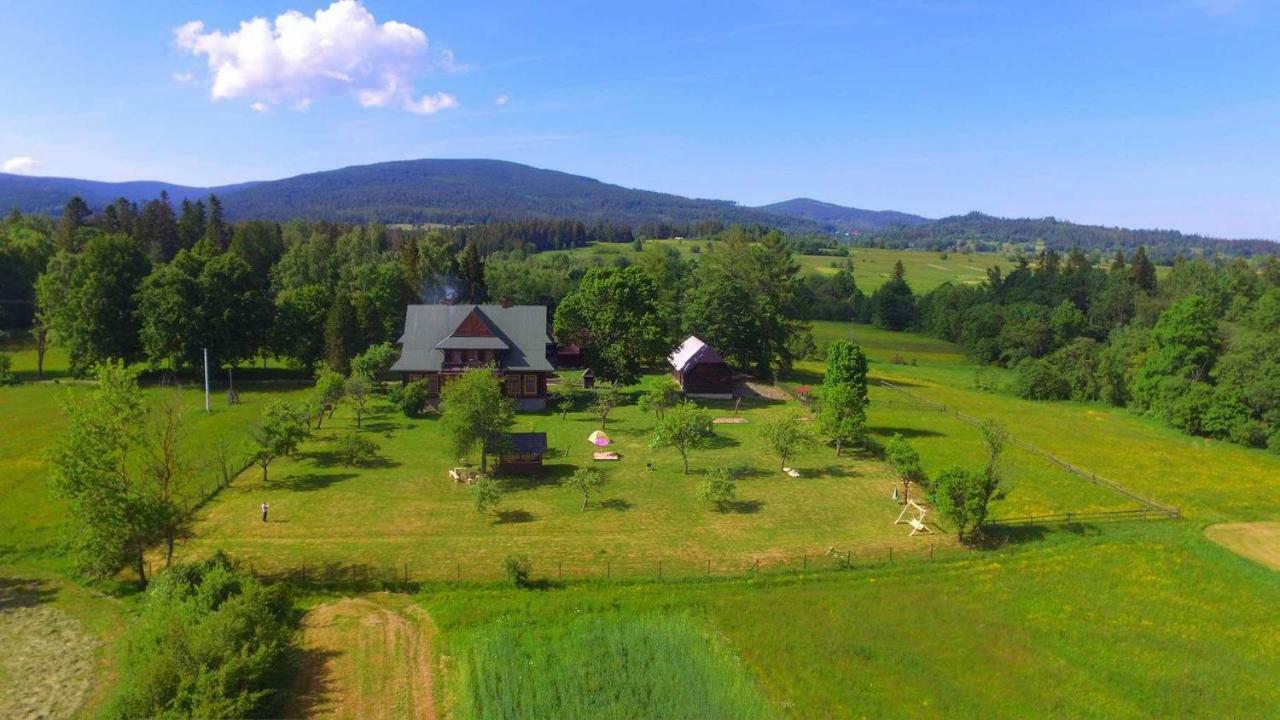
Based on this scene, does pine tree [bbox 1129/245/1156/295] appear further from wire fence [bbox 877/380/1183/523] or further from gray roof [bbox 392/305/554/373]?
gray roof [bbox 392/305/554/373]

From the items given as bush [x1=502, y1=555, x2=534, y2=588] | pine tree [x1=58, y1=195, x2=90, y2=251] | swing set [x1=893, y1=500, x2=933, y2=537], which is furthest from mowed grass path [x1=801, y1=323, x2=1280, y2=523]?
pine tree [x1=58, y1=195, x2=90, y2=251]

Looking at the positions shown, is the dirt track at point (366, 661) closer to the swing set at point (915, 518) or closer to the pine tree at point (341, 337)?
the swing set at point (915, 518)

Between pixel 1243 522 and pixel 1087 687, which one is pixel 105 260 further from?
pixel 1243 522

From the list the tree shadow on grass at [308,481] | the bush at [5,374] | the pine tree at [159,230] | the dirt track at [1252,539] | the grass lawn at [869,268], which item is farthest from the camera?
the grass lawn at [869,268]

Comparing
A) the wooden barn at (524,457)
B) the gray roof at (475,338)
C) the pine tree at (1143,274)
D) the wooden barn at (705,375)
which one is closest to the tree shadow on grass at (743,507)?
the wooden barn at (524,457)

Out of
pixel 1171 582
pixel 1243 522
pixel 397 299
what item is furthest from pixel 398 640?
pixel 397 299

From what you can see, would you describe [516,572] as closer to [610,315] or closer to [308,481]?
[308,481]

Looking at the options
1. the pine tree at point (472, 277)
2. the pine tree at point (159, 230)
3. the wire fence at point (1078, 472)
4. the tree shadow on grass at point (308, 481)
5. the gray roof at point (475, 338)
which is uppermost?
the pine tree at point (159, 230)
